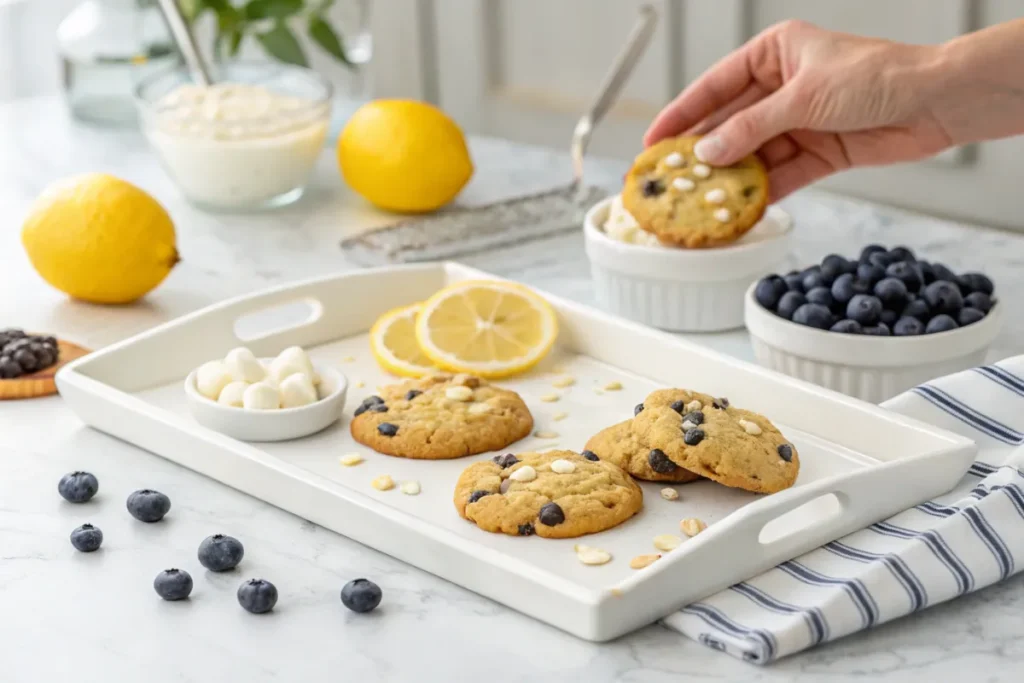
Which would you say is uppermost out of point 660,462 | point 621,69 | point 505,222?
point 621,69

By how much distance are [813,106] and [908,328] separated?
0.35 meters

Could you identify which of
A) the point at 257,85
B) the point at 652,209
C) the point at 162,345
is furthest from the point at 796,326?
the point at 257,85

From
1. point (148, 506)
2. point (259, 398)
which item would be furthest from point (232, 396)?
point (148, 506)

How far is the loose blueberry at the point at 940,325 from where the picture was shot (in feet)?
4.44

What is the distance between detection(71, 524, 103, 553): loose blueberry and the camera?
1.13m

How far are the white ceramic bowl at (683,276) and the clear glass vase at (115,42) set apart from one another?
3.59 feet

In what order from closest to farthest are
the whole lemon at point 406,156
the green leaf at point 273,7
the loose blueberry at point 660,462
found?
the loose blueberry at point 660,462
the whole lemon at point 406,156
the green leaf at point 273,7

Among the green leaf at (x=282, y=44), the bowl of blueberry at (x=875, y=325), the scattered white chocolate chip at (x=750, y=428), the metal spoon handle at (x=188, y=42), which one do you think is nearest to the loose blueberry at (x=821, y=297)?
the bowl of blueberry at (x=875, y=325)

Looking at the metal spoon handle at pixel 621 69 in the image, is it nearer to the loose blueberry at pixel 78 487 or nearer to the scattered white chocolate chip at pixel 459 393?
the scattered white chocolate chip at pixel 459 393

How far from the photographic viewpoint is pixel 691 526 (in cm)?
111

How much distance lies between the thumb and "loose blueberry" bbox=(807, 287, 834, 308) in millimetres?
249

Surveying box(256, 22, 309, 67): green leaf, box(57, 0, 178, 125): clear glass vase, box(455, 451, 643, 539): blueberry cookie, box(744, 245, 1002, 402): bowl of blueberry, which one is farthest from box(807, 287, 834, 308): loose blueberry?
box(57, 0, 178, 125): clear glass vase

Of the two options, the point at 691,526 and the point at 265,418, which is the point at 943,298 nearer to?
the point at 691,526

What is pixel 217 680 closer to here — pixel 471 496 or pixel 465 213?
pixel 471 496
